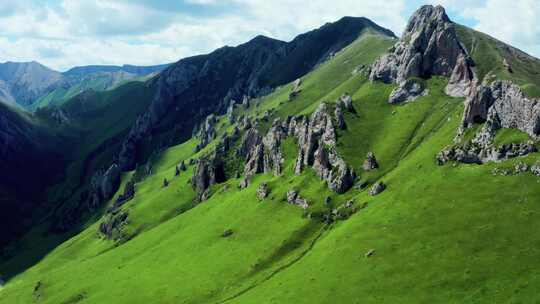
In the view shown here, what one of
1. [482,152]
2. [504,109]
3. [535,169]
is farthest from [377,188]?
[535,169]

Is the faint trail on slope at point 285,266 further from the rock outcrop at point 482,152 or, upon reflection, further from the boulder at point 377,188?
the rock outcrop at point 482,152

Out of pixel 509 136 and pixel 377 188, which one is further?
pixel 377 188

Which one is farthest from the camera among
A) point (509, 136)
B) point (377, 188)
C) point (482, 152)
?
point (377, 188)

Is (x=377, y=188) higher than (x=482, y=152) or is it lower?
lower

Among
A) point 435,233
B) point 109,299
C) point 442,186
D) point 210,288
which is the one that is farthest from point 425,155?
point 109,299

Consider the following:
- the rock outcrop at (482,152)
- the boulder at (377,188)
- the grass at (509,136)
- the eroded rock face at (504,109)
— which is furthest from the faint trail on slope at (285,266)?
the eroded rock face at (504,109)

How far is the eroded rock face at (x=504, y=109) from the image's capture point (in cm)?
16138

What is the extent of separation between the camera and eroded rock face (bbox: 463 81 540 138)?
161375 millimetres

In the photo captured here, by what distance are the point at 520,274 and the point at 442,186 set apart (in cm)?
5151

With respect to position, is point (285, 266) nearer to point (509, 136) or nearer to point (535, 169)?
point (535, 169)

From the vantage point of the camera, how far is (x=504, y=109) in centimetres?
17412

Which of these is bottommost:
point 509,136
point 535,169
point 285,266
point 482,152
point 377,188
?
point 285,266

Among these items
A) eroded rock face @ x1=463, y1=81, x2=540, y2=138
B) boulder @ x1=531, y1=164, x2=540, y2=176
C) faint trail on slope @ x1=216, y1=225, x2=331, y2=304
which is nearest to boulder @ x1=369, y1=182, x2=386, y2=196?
faint trail on slope @ x1=216, y1=225, x2=331, y2=304

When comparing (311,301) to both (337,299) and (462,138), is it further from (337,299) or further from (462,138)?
(462,138)
